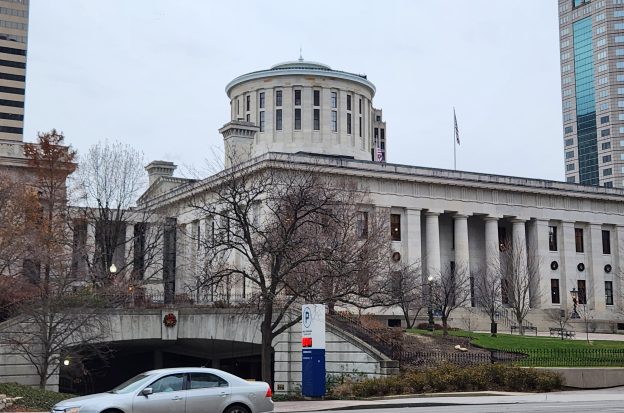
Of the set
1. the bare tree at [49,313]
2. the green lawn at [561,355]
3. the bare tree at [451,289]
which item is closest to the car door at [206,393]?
the bare tree at [49,313]

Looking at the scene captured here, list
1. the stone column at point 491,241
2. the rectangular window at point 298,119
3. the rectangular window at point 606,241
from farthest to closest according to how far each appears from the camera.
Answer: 1. the rectangular window at point 298,119
2. the rectangular window at point 606,241
3. the stone column at point 491,241

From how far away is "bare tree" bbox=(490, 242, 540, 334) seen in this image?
69000 mm

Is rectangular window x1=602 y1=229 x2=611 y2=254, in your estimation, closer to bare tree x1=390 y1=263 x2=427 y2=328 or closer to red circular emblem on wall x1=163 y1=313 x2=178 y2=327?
bare tree x1=390 y1=263 x2=427 y2=328

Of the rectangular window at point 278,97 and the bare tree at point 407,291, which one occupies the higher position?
the rectangular window at point 278,97

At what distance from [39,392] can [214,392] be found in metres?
13.6

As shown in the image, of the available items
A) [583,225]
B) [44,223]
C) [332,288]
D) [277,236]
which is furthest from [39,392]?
[583,225]

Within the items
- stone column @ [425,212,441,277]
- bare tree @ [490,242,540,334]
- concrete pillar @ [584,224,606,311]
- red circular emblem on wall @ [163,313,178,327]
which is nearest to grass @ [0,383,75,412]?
red circular emblem on wall @ [163,313,178,327]

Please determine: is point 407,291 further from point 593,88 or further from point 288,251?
point 593,88

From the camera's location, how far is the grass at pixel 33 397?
28359mm

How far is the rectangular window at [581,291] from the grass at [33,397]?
6473 cm

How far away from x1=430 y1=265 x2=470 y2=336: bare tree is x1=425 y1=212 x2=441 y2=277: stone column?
124 cm

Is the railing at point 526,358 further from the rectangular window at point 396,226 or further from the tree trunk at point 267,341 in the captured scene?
the rectangular window at point 396,226

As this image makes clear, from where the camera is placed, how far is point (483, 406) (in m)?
25.8

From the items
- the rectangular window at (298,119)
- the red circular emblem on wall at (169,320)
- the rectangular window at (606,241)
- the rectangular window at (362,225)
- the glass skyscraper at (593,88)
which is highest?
the glass skyscraper at (593,88)
